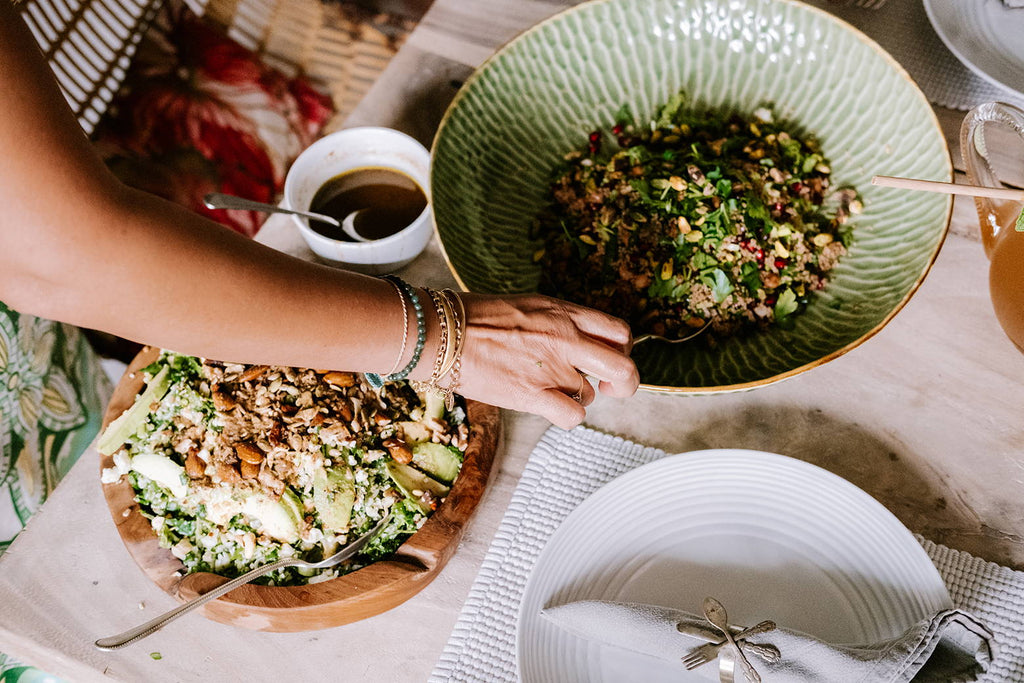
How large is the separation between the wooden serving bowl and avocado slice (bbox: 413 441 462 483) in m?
0.02

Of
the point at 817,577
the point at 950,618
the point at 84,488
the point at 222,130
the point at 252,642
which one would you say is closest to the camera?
the point at 950,618

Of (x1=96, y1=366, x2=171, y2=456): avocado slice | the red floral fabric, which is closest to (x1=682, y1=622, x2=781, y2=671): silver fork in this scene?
(x1=96, y1=366, x2=171, y2=456): avocado slice

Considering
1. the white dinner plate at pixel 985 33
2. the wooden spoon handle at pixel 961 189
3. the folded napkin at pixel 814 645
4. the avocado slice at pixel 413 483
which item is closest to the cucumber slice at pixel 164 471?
the avocado slice at pixel 413 483

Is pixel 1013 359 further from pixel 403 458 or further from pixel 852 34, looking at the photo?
pixel 403 458

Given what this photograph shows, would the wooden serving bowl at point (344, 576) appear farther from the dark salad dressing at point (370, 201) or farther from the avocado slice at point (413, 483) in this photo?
the dark salad dressing at point (370, 201)

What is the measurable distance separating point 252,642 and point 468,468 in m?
0.38

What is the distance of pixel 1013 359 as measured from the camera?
3.14 feet

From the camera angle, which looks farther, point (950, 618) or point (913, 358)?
point (913, 358)

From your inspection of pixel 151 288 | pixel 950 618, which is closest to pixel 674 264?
pixel 950 618

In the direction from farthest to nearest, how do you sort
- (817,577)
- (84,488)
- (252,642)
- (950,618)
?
(84,488) < (252,642) < (817,577) < (950,618)

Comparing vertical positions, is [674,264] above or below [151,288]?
above

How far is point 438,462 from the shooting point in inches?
34.6

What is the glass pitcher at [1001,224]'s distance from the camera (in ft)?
2.75

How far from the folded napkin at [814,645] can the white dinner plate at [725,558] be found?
4 centimetres
